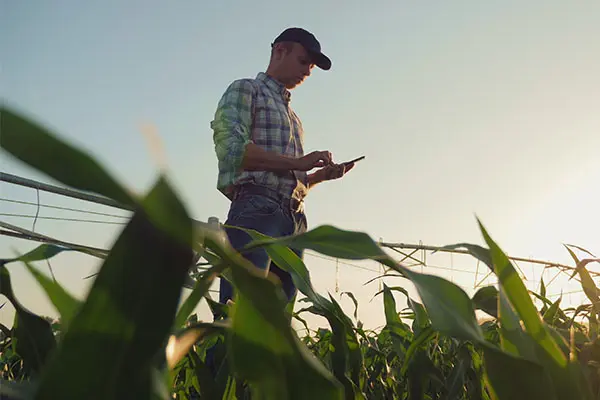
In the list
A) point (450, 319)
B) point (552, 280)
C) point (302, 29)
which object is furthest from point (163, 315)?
point (302, 29)

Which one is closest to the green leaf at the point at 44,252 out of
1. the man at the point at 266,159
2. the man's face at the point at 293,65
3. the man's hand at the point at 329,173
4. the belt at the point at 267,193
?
the man at the point at 266,159

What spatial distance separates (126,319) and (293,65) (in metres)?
2.27

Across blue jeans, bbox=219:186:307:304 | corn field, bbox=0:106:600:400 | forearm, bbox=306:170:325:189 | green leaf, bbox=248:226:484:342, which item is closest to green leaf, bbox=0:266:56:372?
corn field, bbox=0:106:600:400

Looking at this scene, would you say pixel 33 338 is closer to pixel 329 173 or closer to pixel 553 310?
pixel 553 310

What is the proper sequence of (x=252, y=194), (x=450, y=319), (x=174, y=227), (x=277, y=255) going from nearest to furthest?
(x=174, y=227) < (x=450, y=319) < (x=277, y=255) < (x=252, y=194)

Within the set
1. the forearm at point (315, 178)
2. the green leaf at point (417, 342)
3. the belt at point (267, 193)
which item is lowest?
the green leaf at point (417, 342)

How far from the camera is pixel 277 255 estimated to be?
1.33 ft

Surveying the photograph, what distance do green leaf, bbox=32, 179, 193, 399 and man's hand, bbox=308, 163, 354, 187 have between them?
Result: 1919mm

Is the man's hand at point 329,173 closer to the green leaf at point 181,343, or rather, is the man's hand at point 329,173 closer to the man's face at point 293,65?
the man's face at point 293,65

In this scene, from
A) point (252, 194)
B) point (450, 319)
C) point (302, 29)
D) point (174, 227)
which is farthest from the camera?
point (302, 29)

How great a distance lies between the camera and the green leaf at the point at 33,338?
0.99 ft

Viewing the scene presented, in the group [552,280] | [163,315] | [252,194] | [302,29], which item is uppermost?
[302,29]

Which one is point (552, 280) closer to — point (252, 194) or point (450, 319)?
point (450, 319)

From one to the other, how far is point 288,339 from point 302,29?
2.29m
